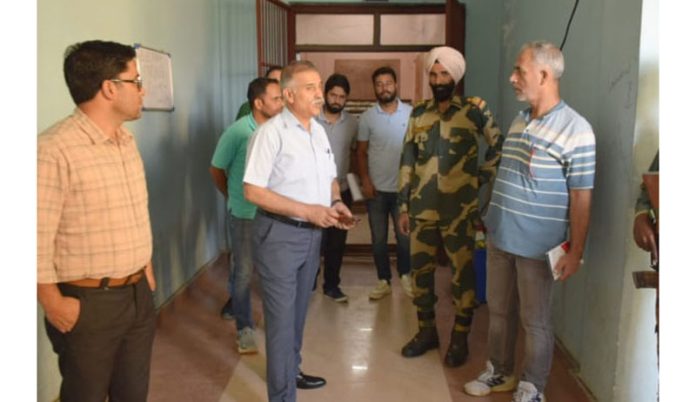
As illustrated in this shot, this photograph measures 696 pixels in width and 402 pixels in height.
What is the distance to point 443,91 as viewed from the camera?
272 centimetres

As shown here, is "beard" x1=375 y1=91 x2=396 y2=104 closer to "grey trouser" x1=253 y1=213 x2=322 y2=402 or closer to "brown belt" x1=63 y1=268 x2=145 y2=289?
"grey trouser" x1=253 y1=213 x2=322 y2=402

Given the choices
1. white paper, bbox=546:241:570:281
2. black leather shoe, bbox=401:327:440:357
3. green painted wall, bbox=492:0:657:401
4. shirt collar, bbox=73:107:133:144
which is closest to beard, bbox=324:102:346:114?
green painted wall, bbox=492:0:657:401

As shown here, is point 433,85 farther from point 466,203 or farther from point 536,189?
point 536,189

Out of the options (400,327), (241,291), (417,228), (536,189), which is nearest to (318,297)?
(400,327)

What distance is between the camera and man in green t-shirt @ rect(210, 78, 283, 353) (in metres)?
2.95

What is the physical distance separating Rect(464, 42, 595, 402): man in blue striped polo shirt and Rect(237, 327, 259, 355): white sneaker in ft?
4.64

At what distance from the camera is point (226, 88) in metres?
4.79

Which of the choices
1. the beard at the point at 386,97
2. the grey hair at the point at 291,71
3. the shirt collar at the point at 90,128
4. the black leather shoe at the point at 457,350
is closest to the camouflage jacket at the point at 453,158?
the black leather shoe at the point at 457,350

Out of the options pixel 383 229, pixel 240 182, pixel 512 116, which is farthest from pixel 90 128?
pixel 512 116

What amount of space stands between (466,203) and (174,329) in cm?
188

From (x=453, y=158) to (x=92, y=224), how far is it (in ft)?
5.68

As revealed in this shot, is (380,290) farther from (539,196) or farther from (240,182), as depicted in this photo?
(539,196)

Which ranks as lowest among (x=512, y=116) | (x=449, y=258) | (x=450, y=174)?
(x=449, y=258)

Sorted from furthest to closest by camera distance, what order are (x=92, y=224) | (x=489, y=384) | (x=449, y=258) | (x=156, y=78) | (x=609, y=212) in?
1. (x=156, y=78)
2. (x=449, y=258)
3. (x=489, y=384)
4. (x=609, y=212)
5. (x=92, y=224)
